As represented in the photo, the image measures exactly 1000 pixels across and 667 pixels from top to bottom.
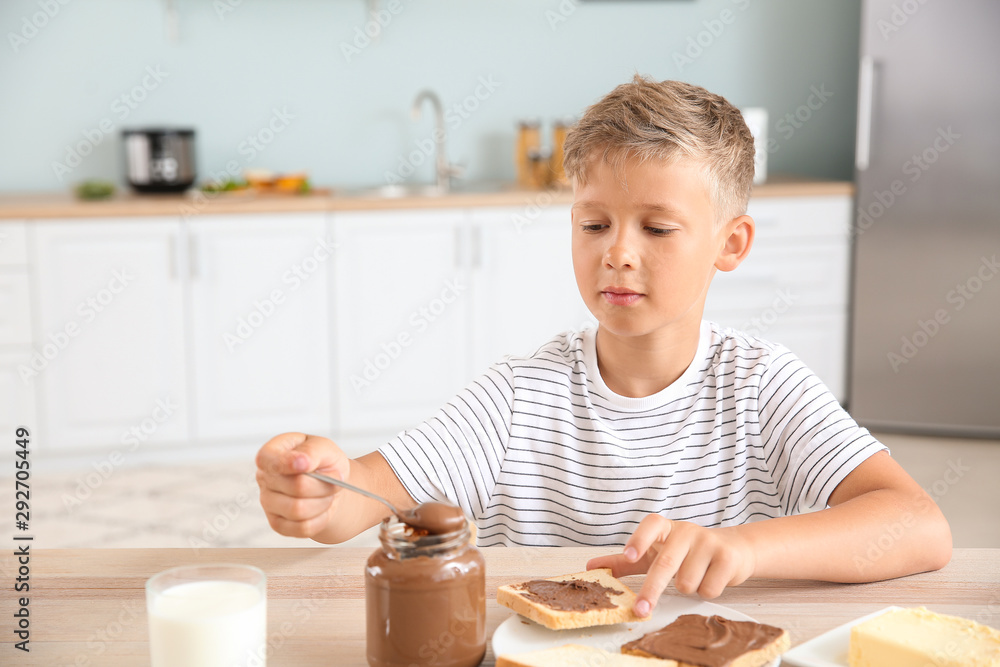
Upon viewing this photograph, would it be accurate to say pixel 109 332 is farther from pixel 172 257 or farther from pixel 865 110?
pixel 865 110

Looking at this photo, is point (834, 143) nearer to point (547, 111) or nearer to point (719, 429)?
point (547, 111)

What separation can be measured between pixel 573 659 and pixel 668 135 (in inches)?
23.8

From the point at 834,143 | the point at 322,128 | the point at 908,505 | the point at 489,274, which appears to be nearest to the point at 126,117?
the point at 322,128

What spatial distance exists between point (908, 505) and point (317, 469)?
22.2 inches

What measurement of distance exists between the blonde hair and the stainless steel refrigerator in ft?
7.33

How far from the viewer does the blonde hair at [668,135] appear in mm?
1072

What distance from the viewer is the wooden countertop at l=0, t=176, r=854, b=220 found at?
2885 millimetres

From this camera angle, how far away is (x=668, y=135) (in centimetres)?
108
